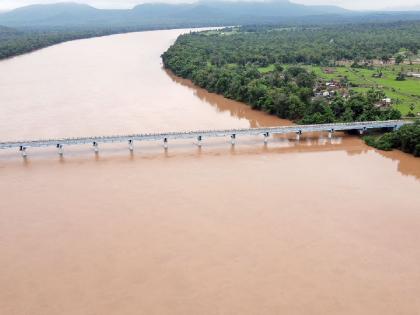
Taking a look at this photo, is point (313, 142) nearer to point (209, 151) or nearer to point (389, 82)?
point (209, 151)

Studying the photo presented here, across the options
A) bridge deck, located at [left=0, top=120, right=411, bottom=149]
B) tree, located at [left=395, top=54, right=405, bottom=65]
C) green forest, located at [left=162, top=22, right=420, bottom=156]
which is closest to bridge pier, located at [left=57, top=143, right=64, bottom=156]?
bridge deck, located at [left=0, top=120, right=411, bottom=149]

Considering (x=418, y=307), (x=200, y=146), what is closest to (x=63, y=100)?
(x=200, y=146)

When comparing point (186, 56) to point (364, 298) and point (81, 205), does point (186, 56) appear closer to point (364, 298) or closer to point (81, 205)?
point (81, 205)

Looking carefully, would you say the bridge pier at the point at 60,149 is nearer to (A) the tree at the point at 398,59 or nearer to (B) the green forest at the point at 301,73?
(B) the green forest at the point at 301,73

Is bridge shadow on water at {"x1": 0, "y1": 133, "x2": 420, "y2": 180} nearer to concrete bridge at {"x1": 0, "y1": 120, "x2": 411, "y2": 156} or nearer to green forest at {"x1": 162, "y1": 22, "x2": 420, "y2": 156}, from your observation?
concrete bridge at {"x1": 0, "y1": 120, "x2": 411, "y2": 156}

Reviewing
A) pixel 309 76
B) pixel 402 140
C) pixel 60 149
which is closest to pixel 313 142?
pixel 402 140
